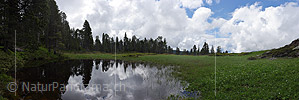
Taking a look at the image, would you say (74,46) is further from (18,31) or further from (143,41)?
(18,31)

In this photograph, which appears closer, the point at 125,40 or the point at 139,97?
the point at 139,97

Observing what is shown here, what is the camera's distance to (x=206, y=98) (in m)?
7.19

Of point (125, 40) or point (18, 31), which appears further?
point (125, 40)

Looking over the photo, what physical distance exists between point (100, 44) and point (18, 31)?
8817 cm

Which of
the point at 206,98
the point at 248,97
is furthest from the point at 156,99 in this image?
the point at 248,97

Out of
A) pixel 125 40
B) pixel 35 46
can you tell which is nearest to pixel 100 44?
pixel 125 40

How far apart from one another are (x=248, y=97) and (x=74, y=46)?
3446 inches

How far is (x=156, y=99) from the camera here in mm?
7641

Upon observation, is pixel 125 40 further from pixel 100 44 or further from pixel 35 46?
pixel 35 46

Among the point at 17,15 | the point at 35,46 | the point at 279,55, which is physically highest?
the point at 17,15

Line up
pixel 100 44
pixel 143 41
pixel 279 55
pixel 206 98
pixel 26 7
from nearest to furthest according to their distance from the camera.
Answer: pixel 206 98 → pixel 26 7 → pixel 279 55 → pixel 100 44 → pixel 143 41

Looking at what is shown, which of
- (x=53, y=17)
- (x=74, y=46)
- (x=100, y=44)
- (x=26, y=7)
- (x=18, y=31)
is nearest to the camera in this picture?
(x=18, y=31)

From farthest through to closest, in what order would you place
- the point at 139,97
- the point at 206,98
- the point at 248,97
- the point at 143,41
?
the point at 143,41 → the point at 139,97 → the point at 206,98 → the point at 248,97

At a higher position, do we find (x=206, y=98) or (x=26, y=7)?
(x=26, y=7)
